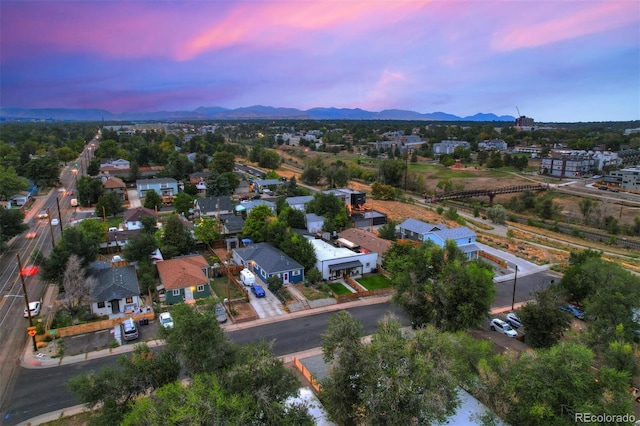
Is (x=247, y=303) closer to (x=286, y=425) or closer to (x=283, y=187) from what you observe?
(x=286, y=425)

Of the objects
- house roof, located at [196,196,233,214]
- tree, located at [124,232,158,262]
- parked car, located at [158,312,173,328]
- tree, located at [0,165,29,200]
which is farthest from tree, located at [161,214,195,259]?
tree, located at [0,165,29,200]

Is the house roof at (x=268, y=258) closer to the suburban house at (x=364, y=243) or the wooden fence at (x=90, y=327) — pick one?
the suburban house at (x=364, y=243)

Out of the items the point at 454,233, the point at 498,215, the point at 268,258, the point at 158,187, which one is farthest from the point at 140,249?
the point at 498,215

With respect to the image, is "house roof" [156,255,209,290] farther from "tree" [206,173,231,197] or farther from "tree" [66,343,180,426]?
"tree" [206,173,231,197]

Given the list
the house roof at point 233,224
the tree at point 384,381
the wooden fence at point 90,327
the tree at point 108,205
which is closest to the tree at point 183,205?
the tree at point 108,205

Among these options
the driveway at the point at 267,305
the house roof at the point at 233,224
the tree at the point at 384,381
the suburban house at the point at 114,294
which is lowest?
the driveway at the point at 267,305

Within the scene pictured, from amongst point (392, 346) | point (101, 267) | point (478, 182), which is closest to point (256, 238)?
point (101, 267)
